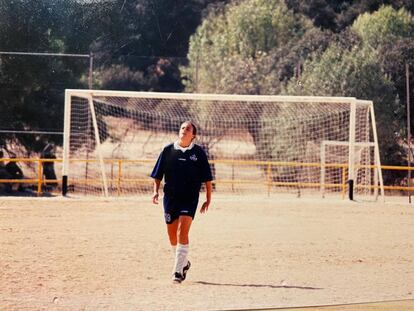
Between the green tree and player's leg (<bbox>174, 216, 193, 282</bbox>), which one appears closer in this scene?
player's leg (<bbox>174, 216, 193, 282</bbox>)

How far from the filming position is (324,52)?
42.0 meters

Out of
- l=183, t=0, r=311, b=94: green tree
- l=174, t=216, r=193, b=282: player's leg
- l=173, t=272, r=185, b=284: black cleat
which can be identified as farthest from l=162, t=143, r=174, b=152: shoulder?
l=183, t=0, r=311, b=94: green tree

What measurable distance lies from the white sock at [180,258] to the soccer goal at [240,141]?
64.3 feet

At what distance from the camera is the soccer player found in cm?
1047

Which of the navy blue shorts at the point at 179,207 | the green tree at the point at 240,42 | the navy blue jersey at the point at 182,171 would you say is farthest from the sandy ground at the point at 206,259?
the green tree at the point at 240,42

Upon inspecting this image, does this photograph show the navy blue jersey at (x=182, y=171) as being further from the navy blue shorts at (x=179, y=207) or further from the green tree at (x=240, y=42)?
the green tree at (x=240, y=42)

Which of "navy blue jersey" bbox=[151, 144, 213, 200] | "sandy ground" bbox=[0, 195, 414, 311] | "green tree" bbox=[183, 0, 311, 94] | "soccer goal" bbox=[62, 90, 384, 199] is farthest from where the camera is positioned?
"green tree" bbox=[183, 0, 311, 94]

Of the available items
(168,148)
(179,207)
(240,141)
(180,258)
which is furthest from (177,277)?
(240,141)

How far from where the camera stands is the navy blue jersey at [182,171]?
10531 millimetres

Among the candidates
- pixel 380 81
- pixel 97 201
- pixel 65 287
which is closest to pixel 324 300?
pixel 65 287

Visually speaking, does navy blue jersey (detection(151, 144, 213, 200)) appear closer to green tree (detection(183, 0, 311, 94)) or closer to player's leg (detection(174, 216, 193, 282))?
player's leg (detection(174, 216, 193, 282))

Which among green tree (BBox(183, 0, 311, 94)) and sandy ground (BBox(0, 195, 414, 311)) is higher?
green tree (BBox(183, 0, 311, 94))

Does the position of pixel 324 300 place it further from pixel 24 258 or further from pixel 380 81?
pixel 380 81

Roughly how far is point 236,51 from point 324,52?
7895 mm
